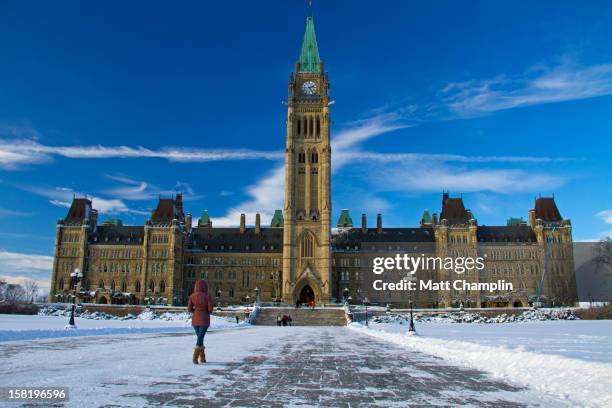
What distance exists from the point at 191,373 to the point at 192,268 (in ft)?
303

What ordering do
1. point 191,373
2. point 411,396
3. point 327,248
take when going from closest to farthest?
point 411,396
point 191,373
point 327,248

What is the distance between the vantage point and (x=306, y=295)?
86500 mm

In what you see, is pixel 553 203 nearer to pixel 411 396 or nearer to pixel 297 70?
pixel 297 70

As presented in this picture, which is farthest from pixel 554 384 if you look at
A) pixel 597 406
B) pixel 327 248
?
pixel 327 248

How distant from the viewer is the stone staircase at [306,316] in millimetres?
62594

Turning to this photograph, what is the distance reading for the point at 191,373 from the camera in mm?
9719

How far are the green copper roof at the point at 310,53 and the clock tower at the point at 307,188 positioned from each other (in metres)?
0.18

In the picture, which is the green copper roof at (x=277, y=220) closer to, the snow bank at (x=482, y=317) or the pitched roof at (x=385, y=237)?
the pitched roof at (x=385, y=237)

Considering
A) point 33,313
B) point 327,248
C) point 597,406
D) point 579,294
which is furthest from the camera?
Result: point 579,294

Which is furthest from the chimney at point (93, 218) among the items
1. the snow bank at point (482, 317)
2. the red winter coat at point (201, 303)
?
the red winter coat at point (201, 303)

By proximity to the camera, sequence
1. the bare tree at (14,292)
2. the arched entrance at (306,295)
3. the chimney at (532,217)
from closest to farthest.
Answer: the arched entrance at (306,295), the chimney at (532,217), the bare tree at (14,292)

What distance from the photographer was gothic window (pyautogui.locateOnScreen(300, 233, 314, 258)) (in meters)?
85.8

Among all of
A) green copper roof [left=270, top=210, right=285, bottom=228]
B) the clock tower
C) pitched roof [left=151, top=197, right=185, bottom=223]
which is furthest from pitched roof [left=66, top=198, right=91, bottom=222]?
the clock tower

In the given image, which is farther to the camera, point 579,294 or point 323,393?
point 579,294
